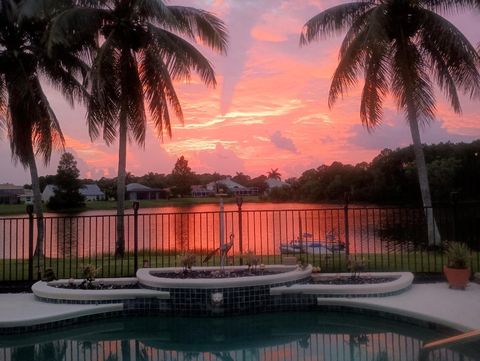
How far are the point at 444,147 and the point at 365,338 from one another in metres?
37.9

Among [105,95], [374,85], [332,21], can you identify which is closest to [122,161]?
[105,95]

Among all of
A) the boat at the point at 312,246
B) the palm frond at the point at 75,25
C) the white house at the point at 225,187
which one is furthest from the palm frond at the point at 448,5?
the palm frond at the point at 75,25

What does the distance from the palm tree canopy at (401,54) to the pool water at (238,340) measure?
7.61 metres

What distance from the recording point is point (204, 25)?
511 inches

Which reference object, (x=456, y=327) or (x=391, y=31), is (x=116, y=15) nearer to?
(x=391, y=31)

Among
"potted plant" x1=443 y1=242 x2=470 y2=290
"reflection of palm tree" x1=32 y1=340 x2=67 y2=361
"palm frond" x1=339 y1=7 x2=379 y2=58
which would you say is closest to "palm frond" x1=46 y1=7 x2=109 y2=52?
"palm frond" x1=339 y1=7 x2=379 y2=58

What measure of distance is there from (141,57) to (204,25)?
208 cm

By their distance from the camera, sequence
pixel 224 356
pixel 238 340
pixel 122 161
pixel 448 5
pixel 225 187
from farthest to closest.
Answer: pixel 122 161
pixel 448 5
pixel 225 187
pixel 238 340
pixel 224 356

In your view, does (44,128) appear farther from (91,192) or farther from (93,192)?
(93,192)

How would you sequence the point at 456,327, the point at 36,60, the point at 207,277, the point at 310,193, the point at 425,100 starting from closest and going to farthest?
the point at 456,327
the point at 207,277
the point at 425,100
the point at 36,60
the point at 310,193

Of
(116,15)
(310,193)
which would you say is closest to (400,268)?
(116,15)

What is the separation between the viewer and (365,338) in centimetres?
619

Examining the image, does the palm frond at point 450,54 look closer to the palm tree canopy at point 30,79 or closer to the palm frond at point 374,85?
the palm frond at point 374,85

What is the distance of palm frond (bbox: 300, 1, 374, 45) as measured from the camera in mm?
13375
